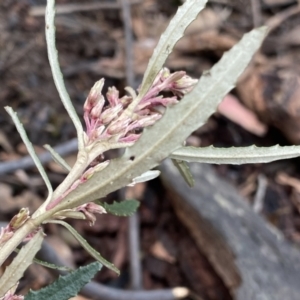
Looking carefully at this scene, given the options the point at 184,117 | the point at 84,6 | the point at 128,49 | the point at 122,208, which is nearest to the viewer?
the point at 184,117

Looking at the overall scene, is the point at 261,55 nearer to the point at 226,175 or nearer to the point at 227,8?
the point at 227,8

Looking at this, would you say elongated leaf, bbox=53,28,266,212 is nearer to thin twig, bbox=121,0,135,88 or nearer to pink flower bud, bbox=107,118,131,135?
pink flower bud, bbox=107,118,131,135

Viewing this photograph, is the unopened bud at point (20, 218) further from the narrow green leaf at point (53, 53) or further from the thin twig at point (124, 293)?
the thin twig at point (124, 293)

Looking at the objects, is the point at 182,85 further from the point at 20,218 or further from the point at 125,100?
the point at 20,218

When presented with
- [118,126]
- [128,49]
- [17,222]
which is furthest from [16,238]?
[128,49]

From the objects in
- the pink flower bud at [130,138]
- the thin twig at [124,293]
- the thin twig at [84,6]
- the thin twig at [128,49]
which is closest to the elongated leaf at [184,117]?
the pink flower bud at [130,138]

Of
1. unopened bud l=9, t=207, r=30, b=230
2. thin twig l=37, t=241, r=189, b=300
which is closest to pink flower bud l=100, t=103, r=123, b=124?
unopened bud l=9, t=207, r=30, b=230

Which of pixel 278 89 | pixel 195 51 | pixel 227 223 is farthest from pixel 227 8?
pixel 227 223
